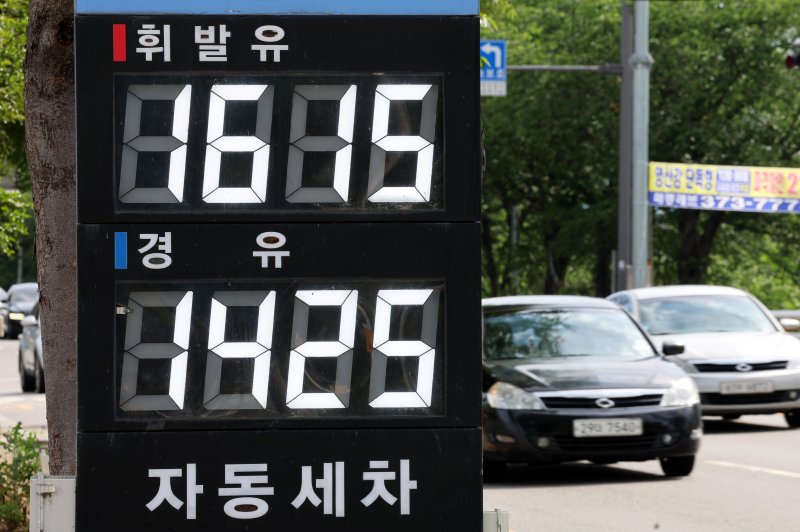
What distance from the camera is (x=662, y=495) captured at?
11.6 metres

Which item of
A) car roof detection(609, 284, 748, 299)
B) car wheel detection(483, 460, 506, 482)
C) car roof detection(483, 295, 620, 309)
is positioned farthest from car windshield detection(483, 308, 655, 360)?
car roof detection(609, 284, 748, 299)

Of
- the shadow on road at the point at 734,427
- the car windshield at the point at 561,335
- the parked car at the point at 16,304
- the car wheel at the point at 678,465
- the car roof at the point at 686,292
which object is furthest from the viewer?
the parked car at the point at 16,304

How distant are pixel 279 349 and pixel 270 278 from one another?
216 mm

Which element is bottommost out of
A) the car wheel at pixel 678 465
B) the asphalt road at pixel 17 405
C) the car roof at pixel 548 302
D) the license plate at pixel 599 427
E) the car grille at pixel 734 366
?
the asphalt road at pixel 17 405

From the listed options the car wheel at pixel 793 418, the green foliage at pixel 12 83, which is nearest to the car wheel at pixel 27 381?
→ the green foliage at pixel 12 83

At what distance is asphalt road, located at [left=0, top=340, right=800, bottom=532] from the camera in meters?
10.1

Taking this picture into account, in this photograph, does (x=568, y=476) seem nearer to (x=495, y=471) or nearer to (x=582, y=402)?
(x=495, y=471)

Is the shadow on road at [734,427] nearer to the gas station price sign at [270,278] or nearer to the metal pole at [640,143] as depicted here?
the metal pole at [640,143]

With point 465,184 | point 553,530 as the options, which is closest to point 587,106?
point 553,530

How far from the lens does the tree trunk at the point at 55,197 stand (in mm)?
7559

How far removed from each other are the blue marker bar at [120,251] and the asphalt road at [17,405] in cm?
1123

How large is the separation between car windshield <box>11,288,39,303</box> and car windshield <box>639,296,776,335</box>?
33745mm

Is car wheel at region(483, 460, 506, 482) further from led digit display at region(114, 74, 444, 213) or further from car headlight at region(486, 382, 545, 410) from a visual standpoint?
led digit display at region(114, 74, 444, 213)

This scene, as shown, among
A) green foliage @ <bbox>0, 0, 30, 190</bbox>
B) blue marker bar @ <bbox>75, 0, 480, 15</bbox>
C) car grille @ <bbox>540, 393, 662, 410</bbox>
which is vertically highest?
green foliage @ <bbox>0, 0, 30, 190</bbox>
